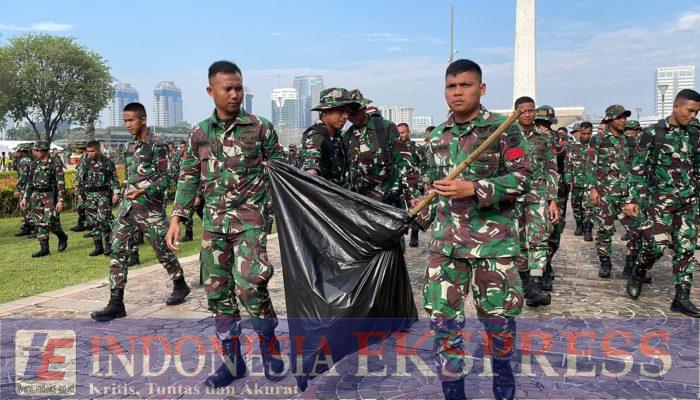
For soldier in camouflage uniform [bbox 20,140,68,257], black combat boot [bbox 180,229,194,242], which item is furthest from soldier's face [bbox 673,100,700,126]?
soldier in camouflage uniform [bbox 20,140,68,257]

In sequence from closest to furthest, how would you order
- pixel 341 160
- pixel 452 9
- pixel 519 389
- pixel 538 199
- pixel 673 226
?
pixel 519 389, pixel 341 160, pixel 673 226, pixel 538 199, pixel 452 9

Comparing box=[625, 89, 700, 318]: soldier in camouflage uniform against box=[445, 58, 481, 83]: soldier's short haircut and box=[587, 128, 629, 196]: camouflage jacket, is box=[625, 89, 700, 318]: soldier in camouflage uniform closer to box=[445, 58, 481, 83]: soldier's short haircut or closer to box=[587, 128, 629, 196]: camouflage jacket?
box=[587, 128, 629, 196]: camouflage jacket

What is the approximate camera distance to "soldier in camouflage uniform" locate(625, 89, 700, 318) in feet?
17.2

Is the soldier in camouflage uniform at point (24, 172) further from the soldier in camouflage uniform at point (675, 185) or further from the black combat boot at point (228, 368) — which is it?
the soldier in camouflage uniform at point (675, 185)

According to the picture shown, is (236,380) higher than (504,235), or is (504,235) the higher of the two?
(504,235)

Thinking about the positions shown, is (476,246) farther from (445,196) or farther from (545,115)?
(545,115)

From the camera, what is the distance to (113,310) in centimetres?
545

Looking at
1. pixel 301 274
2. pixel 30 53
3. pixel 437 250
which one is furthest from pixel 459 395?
pixel 30 53

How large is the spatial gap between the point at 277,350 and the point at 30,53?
49.5m

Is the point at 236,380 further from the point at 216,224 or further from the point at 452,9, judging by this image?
the point at 452,9

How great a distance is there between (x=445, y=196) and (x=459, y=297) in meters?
0.68

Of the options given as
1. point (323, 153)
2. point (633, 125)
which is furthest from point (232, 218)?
point (633, 125)

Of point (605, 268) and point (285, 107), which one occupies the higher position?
point (285, 107)

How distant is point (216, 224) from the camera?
146 inches
